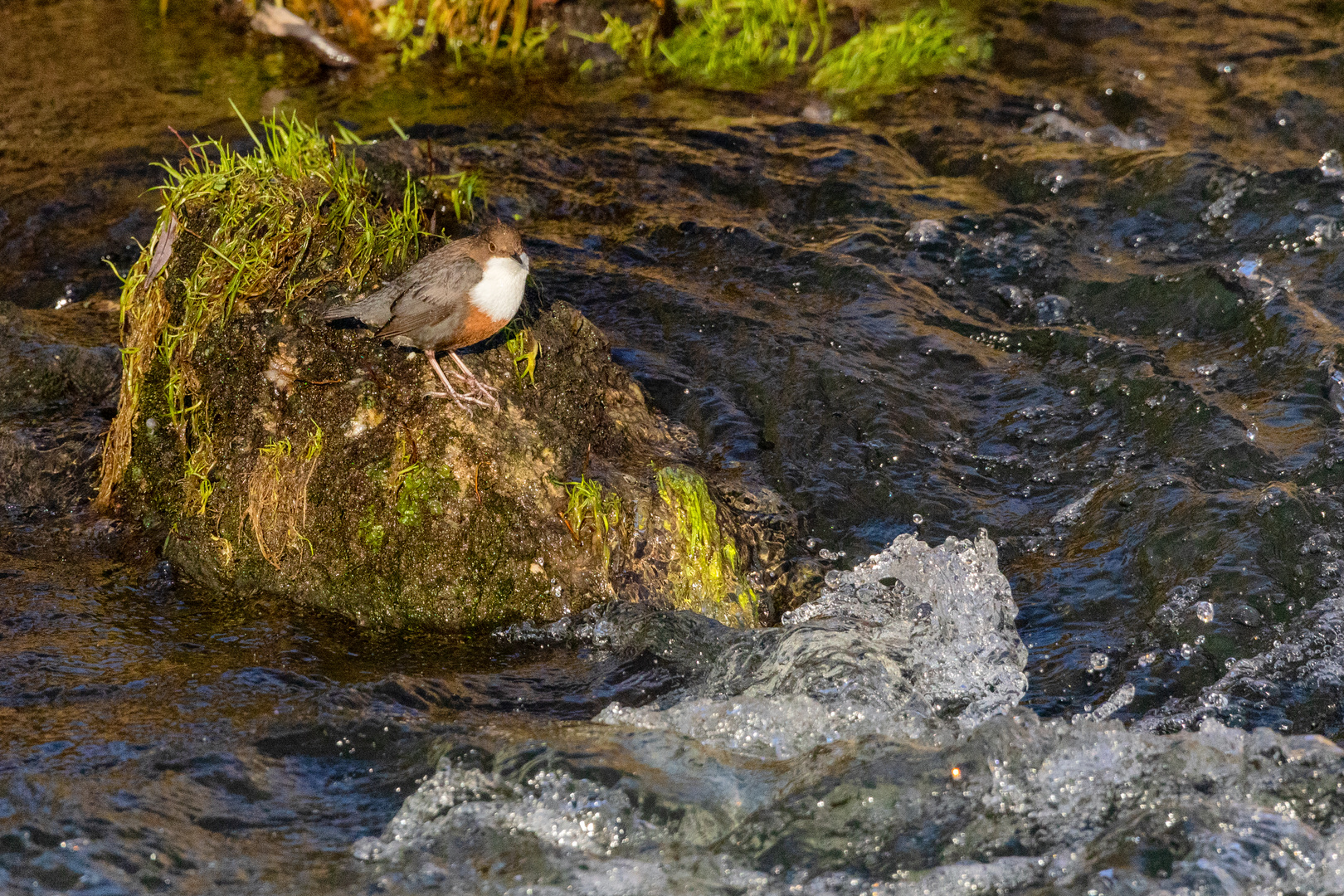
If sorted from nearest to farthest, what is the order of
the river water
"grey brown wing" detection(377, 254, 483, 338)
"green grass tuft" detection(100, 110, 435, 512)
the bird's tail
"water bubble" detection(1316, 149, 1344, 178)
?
the river water → "grey brown wing" detection(377, 254, 483, 338) → the bird's tail → "green grass tuft" detection(100, 110, 435, 512) → "water bubble" detection(1316, 149, 1344, 178)

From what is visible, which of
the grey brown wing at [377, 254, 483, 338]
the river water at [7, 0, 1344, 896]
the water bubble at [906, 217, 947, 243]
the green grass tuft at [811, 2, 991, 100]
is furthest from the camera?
the green grass tuft at [811, 2, 991, 100]

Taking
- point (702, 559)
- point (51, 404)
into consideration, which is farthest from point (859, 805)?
point (51, 404)

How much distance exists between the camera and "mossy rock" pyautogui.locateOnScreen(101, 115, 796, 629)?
405cm

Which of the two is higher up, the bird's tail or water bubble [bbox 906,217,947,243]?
the bird's tail

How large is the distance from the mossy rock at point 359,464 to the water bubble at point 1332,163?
469 cm

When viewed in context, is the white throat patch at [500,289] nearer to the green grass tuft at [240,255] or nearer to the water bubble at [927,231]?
the green grass tuft at [240,255]

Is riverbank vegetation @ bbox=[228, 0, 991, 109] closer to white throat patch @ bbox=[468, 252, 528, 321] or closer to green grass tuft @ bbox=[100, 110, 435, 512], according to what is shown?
green grass tuft @ bbox=[100, 110, 435, 512]

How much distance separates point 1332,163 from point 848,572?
15.5ft

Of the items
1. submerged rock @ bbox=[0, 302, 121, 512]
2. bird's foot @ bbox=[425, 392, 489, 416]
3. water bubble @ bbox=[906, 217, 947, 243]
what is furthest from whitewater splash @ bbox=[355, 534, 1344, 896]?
water bubble @ bbox=[906, 217, 947, 243]

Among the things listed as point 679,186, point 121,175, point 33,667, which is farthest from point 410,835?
point 121,175

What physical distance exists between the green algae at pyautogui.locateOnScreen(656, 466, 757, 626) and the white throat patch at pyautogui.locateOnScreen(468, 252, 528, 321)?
0.89 meters

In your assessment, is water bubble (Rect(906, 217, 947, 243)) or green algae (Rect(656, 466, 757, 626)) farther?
water bubble (Rect(906, 217, 947, 243))

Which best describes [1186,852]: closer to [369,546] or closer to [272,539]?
[369,546]

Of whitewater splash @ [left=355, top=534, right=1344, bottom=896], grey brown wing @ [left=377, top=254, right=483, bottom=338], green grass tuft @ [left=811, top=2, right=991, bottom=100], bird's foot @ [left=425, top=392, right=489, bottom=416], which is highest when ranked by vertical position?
green grass tuft @ [left=811, top=2, right=991, bottom=100]
